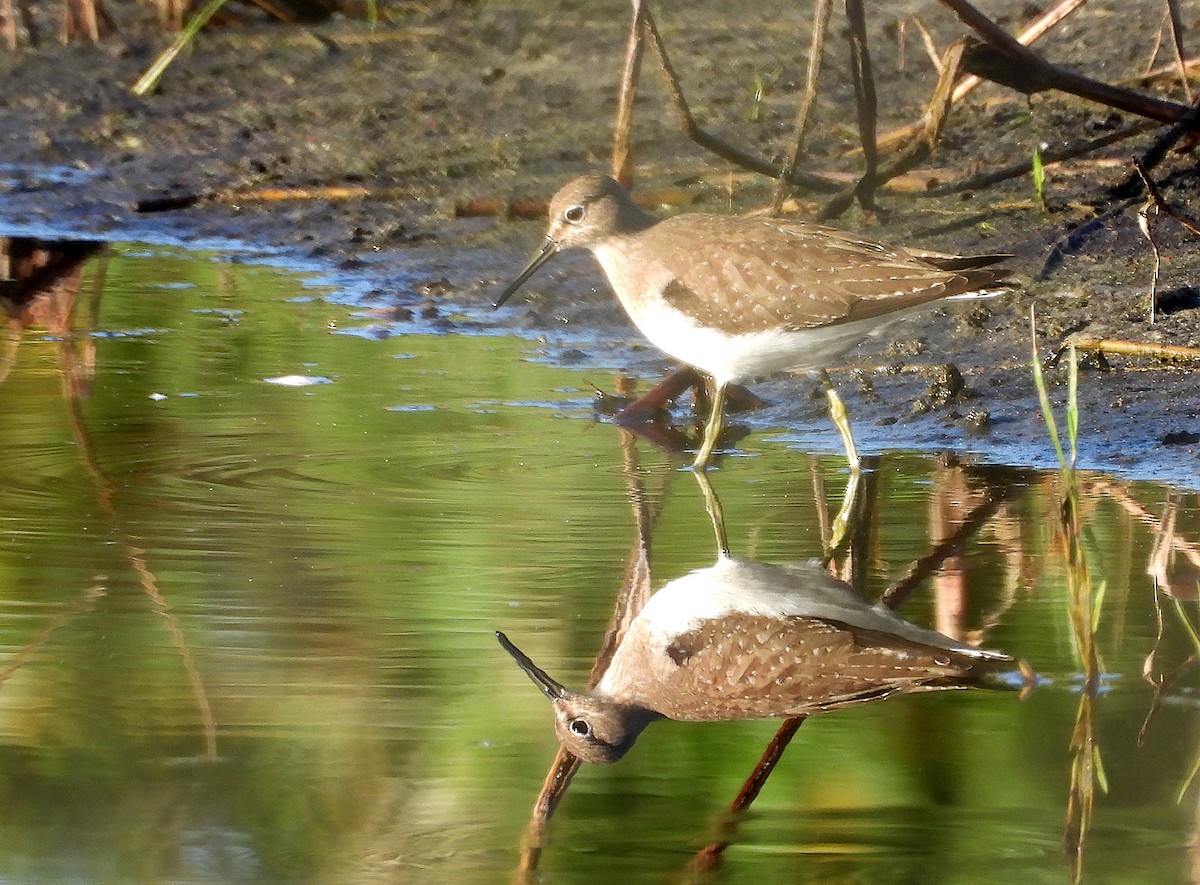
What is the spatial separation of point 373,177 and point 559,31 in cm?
175

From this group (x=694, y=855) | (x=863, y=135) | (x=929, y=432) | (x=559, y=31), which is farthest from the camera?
(x=559, y=31)

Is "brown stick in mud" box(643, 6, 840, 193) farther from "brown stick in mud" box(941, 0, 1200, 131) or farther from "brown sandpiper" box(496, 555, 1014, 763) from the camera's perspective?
"brown sandpiper" box(496, 555, 1014, 763)

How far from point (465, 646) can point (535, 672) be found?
0.22 metres

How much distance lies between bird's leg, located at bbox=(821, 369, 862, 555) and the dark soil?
0.25 m

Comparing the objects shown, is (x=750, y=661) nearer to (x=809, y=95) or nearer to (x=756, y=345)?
(x=756, y=345)

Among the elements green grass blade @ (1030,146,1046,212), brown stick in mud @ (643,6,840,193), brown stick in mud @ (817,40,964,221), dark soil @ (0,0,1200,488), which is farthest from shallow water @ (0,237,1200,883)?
green grass blade @ (1030,146,1046,212)

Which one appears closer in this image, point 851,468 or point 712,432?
point 851,468

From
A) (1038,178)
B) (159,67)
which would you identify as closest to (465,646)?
(1038,178)

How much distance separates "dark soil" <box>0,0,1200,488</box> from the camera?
6523 mm

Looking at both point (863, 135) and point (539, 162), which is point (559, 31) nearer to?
point (539, 162)

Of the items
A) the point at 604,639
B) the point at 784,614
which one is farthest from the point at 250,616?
the point at 784,614

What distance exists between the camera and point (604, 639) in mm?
4066

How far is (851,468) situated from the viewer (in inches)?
224

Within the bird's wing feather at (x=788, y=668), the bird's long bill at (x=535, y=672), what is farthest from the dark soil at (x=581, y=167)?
the bird's long bill at (x=535, y=672)
